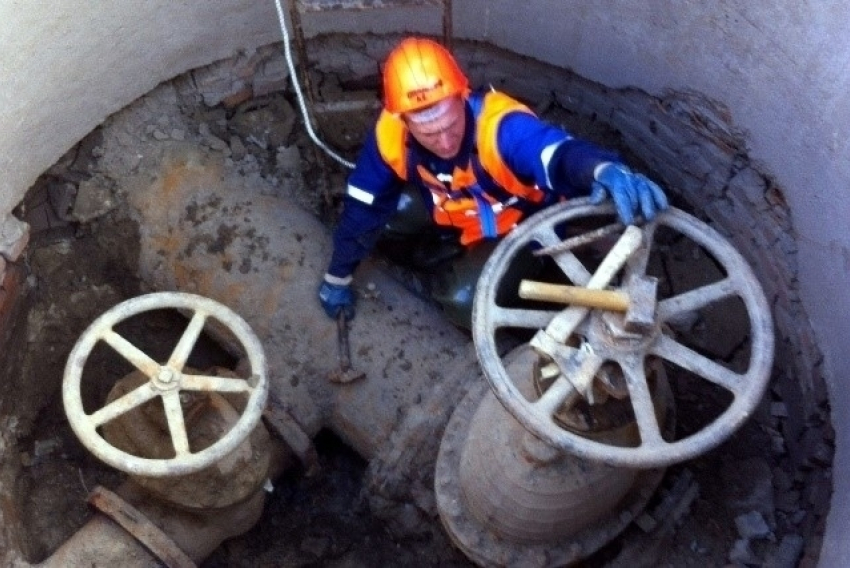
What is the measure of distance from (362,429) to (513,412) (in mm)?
964

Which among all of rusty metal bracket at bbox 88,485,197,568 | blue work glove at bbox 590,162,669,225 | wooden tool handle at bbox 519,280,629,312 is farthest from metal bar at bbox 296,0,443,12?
rusty metal bracket at bbox 88,485,197,568

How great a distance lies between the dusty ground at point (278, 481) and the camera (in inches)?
103

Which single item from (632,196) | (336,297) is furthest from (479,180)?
(632,196)

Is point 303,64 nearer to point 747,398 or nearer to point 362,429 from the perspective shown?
point 362,429

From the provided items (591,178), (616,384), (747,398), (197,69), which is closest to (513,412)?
(616,384)

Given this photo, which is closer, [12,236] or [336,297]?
[336,297]

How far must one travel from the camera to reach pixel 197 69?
3131 millimetres

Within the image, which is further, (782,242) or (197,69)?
(197,69)

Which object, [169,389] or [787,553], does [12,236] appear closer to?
[169,389]

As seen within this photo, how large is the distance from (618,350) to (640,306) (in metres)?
0.10

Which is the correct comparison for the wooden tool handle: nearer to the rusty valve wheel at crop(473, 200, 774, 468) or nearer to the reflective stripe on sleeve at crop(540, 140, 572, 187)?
the rusty valve wheel at crop(473, 200, 774, 468)

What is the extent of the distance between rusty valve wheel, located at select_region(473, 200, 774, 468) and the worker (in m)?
0.16

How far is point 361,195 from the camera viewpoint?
2650 millimetres

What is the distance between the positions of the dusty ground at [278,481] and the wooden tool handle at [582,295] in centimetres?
108
